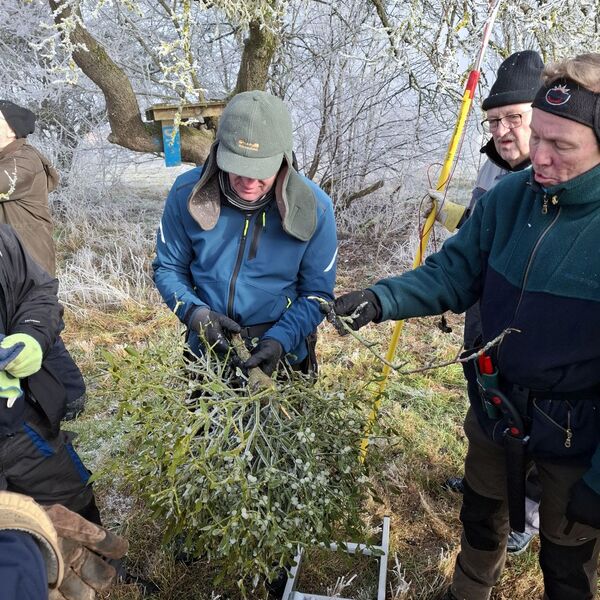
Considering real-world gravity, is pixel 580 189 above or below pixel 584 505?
above

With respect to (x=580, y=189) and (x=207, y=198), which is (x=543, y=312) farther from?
(x=207, y=198)

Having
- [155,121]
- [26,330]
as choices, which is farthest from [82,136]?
[26,330]

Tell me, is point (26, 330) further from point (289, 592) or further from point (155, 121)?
point (155, 121)

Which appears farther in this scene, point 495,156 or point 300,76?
point 300,76

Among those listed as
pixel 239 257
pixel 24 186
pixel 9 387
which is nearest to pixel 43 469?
pixel 9 387

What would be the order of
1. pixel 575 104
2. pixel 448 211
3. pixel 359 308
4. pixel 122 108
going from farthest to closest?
pixel 122 108 < pixel 448 211 < pixel 359 308 < pixel 575 104

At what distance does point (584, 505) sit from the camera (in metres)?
1.50

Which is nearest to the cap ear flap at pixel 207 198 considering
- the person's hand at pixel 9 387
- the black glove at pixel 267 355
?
the black glove at pixel 267 355

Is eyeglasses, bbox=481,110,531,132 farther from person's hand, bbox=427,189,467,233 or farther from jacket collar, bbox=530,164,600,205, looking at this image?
jacket collar, bbox=530,164,600,205

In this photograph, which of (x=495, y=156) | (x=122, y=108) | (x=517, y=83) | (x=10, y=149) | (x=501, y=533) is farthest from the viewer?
(x=122, y=108)

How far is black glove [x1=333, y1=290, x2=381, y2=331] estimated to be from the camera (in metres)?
1.77

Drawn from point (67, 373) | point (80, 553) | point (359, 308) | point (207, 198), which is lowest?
point (67, 373)

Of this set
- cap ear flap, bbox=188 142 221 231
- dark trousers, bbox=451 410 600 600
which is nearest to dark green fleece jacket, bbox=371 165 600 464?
dark trousers, bbox=451 410 600 600

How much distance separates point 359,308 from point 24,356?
4.10 feet
